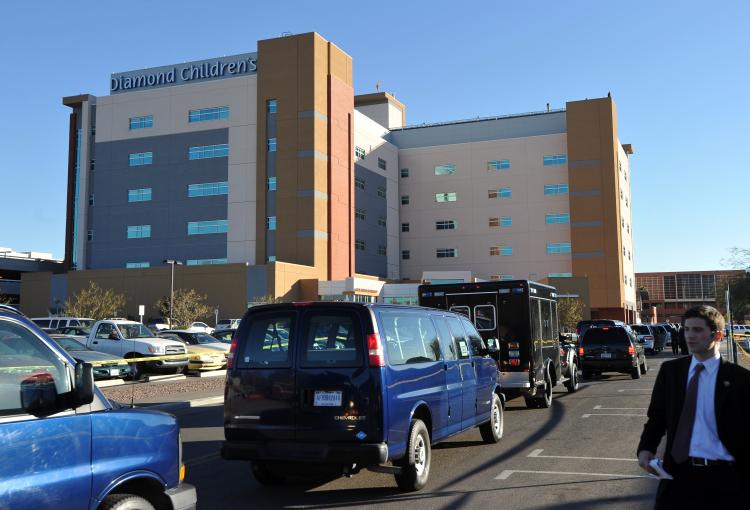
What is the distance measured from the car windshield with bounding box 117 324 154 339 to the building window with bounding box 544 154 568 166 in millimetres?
63115

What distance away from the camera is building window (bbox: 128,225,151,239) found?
233 feet

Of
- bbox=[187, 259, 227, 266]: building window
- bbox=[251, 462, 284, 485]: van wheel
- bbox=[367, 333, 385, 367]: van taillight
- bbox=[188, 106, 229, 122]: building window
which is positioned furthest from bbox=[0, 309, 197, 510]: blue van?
bbox=[188, 106, 229, 122]: building window

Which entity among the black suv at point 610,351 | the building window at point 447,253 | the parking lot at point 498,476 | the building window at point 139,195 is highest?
the building window at point 139,195

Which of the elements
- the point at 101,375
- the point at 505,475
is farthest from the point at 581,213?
the point at 505,475

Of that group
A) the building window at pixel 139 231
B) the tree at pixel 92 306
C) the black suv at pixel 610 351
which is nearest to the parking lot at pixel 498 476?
the black suv at pixel 610 351

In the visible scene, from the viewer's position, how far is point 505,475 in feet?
27.4

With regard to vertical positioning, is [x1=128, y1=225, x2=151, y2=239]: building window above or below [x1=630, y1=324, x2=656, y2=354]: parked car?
above

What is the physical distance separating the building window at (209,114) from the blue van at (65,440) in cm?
6799

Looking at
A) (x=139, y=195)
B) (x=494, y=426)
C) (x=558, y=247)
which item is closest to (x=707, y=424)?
(x=494, y=426)

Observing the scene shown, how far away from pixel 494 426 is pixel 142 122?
69.3 m

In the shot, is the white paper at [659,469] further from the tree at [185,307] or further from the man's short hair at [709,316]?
the tree at [185,307]

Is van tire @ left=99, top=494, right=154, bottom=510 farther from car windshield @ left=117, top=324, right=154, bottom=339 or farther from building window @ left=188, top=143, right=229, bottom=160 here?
building window @ left=188, top=143, right=229, bottom=160

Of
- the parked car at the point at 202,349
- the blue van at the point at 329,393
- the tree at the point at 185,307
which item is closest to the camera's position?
the blue van at the point at 329,393

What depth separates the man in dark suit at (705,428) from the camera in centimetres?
372
